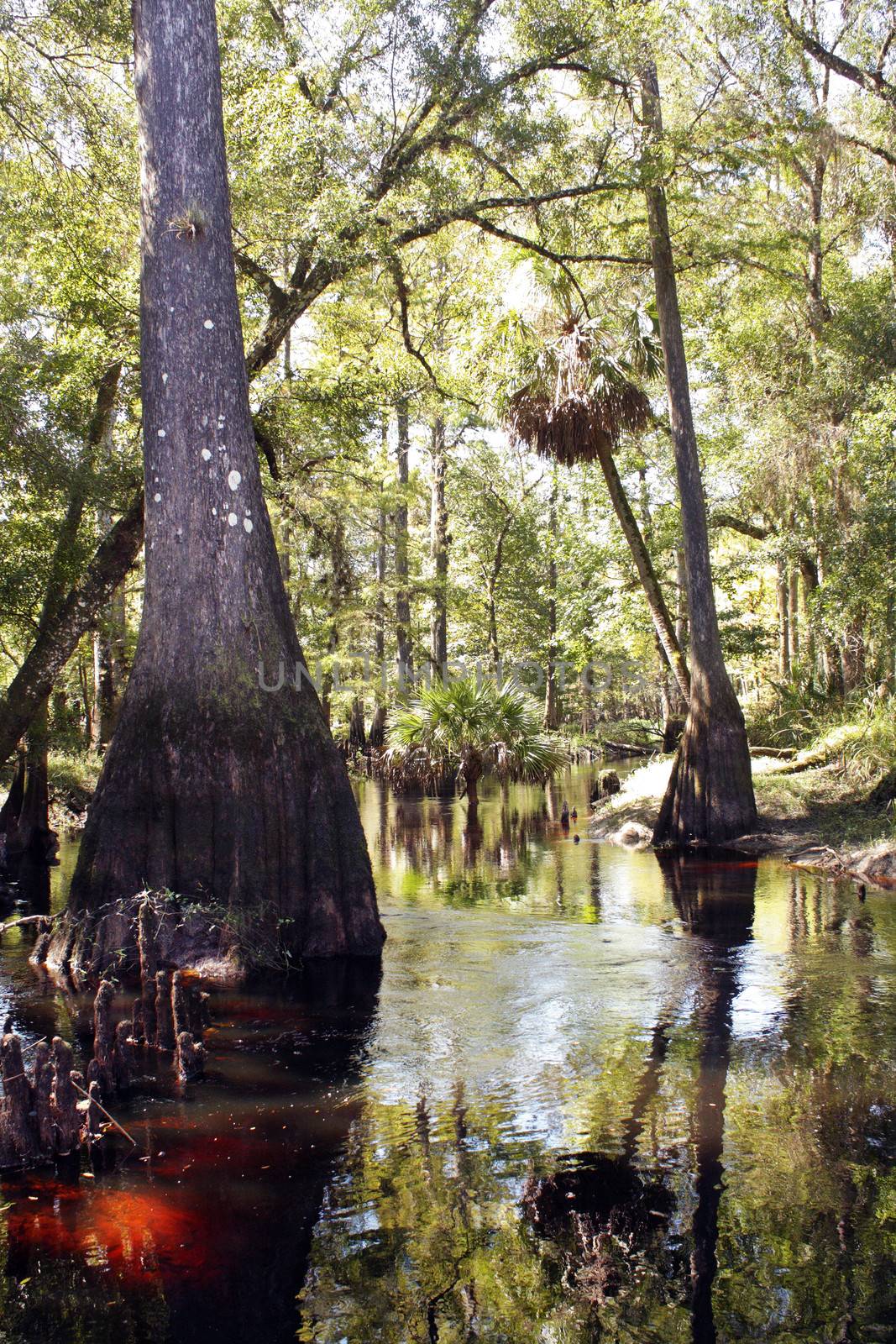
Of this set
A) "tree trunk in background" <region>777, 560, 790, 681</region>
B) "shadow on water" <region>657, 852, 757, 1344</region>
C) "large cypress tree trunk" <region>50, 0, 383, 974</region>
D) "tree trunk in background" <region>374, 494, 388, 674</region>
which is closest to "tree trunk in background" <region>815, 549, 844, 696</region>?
"tree trunk in background" <region>777, 560, 790, 681</region>

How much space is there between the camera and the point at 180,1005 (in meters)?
5.88

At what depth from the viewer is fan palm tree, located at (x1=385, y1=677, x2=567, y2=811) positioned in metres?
20.6

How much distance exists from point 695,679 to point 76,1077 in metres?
11.3

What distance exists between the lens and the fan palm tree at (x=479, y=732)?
20.6 metres

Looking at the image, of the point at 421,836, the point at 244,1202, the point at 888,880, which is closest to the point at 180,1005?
the point at 244,1202

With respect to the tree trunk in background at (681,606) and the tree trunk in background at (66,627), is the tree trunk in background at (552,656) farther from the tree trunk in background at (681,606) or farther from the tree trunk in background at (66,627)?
the tree trunk in background at (66,627)

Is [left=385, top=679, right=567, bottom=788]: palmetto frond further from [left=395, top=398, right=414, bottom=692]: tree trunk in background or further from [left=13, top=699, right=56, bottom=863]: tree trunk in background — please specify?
[left=395, top=398, right=414, bottom=692]: tree trunk in background

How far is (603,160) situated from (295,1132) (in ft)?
44.1

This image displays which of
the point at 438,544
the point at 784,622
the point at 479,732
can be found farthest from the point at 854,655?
the point at 438,544

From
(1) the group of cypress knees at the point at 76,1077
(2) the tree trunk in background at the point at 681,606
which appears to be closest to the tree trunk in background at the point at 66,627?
(1) the group of cypress knees at the point at 76,1077

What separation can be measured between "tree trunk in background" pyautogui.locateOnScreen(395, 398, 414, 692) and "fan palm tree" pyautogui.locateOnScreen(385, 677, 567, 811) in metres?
8.11

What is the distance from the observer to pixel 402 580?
3036cm

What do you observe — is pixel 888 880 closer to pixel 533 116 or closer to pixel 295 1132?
pixel 295 1132

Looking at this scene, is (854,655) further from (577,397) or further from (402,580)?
(402,580)
